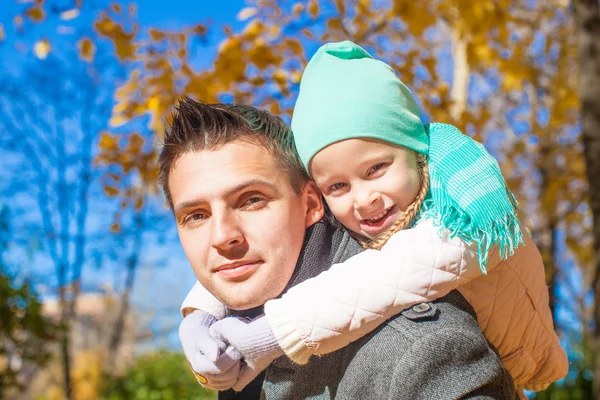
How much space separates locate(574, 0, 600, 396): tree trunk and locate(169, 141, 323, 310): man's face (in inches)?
103

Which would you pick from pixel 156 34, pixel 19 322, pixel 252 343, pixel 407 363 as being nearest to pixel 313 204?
pixel 252 343

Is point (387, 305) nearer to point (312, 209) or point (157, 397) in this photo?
point (312, 209)

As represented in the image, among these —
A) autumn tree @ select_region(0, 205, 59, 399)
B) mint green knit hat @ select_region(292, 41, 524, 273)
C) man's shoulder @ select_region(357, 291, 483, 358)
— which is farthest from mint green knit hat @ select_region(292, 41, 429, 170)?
autumn tree @ select_region(0, 205, 59, 399)

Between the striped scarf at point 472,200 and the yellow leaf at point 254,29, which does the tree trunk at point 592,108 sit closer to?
the yellow leaf at point 254,29

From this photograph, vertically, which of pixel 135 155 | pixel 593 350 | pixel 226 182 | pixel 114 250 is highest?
→ pixel 226 182

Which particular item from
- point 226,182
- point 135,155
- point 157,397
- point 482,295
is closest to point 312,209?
point 226,182

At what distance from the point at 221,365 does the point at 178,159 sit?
545 mm

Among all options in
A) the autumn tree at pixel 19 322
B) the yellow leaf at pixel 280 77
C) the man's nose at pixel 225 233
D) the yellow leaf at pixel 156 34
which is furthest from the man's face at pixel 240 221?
the autumn tree at pixel 19 322

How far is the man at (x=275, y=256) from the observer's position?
1.29m

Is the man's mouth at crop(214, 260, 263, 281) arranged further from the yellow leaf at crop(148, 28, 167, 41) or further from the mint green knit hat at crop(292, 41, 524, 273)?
the yellow leaf at crop(148, 28, 167, 41)

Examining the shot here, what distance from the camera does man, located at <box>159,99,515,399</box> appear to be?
1295mm

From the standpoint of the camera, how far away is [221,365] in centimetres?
141

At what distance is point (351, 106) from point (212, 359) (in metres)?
0.68

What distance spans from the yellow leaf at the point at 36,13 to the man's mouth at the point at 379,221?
322 cm
